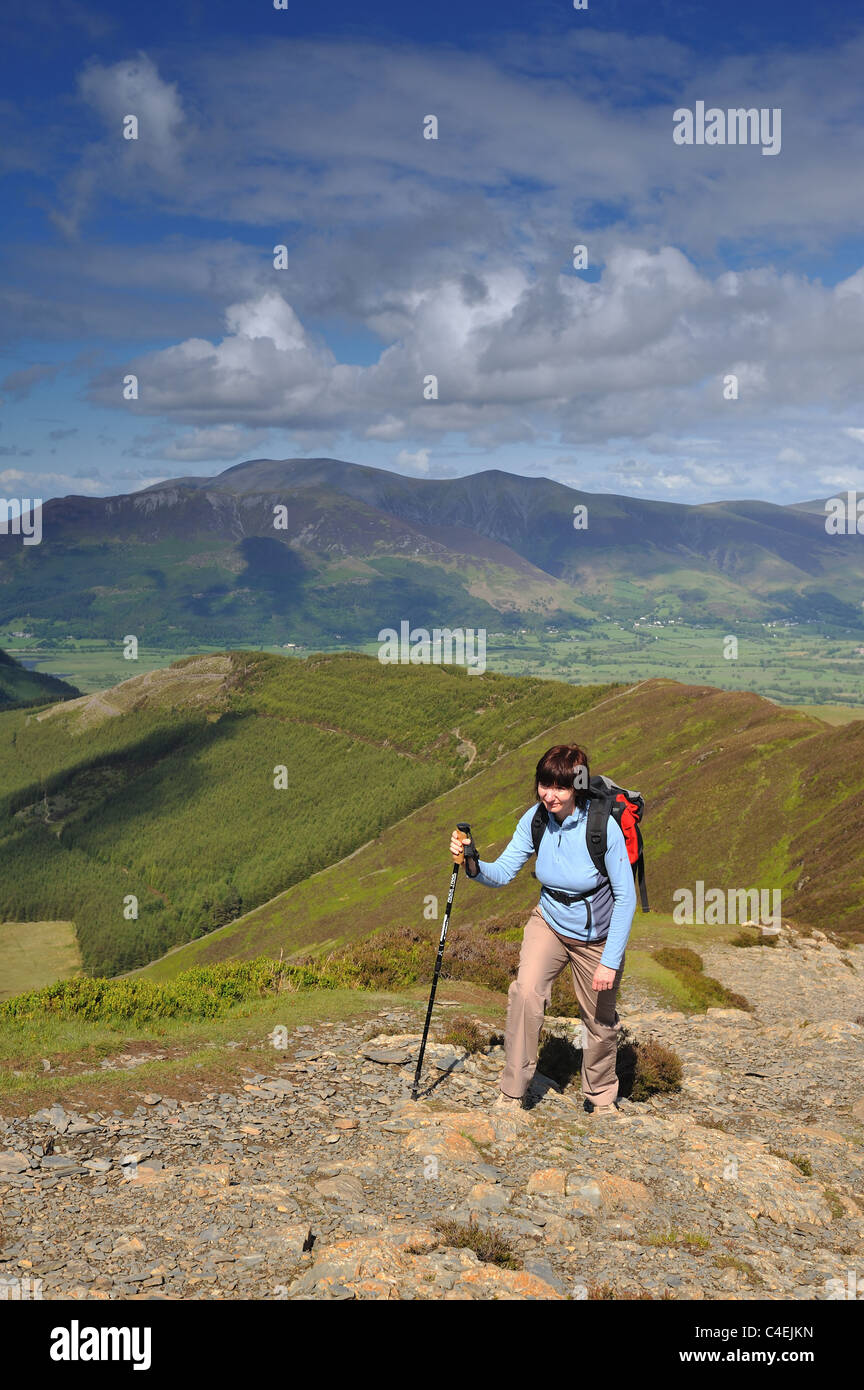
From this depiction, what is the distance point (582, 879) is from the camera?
1073 centimetres

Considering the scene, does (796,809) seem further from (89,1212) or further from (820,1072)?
(89,1212)

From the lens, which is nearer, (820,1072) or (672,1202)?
(672,1202)

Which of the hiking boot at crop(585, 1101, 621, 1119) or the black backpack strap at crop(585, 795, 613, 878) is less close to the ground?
the black backpack strap at crop(585, 795, 613, 878)

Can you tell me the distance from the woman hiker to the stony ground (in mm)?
965

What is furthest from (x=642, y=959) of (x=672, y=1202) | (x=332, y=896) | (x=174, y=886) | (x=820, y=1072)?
(x=174, y=886)

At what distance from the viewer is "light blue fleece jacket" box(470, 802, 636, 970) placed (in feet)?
35.1

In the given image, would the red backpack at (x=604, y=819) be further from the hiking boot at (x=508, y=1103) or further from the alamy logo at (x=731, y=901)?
the alamy logo at (x=731, y=901)

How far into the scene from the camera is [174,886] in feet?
608

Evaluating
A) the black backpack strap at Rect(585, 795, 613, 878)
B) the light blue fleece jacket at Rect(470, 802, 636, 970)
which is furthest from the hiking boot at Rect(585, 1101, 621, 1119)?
the black backpack strap at Rect(585, 795, 613, 878)

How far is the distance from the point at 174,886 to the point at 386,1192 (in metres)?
188
